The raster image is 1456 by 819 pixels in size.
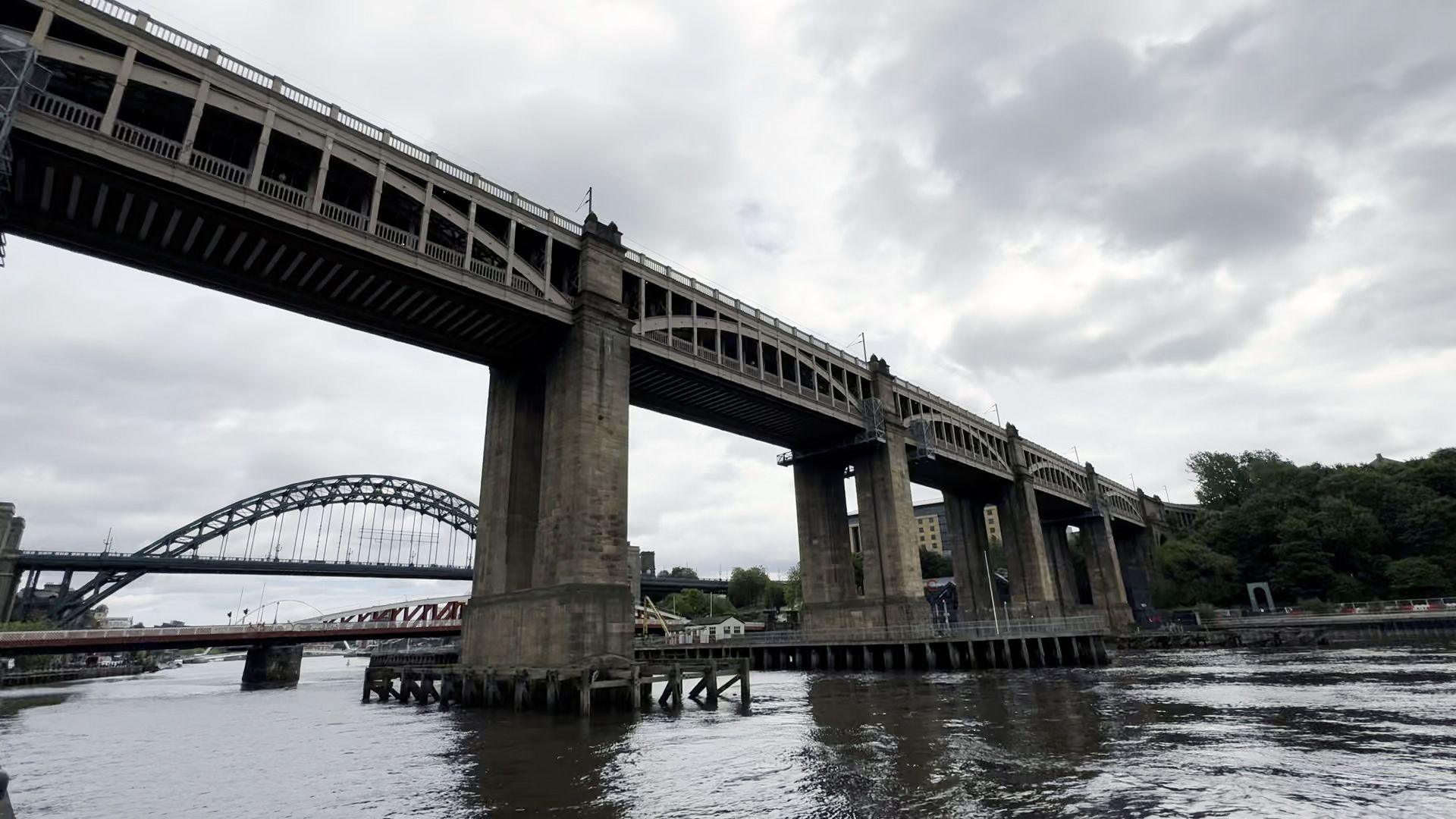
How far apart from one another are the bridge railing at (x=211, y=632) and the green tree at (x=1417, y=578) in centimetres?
10869

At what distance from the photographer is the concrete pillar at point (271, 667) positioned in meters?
72.0

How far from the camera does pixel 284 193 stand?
32438 millimetres

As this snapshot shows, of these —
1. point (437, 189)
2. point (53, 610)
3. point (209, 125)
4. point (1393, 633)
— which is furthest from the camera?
point (53, 610)

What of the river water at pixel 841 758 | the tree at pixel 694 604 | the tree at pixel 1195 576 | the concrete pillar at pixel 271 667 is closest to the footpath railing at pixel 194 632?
the concrete pillar at pixel 271 667

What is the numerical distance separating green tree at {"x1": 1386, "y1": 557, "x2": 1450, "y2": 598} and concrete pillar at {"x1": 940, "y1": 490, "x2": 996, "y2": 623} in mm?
42088

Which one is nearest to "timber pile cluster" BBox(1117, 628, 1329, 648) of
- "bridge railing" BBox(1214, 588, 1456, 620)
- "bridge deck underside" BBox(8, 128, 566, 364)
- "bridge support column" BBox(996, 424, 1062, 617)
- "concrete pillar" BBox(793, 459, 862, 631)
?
"bridge railing" BBox(1214, 588, 1456, 620)

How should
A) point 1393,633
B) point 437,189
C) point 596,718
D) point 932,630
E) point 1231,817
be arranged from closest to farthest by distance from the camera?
point 1231,817 < point 596,718 < point 437,189 < point 932,630 < point 1393,633

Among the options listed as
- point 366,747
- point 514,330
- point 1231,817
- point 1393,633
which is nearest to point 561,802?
point 1231,817

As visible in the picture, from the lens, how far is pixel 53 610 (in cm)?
10269

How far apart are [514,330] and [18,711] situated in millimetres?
39906

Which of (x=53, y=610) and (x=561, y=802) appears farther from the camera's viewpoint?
(x=53, y=610)

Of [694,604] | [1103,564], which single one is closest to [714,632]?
[1103,564]

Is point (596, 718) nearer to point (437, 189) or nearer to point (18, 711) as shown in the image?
point (437, 189)

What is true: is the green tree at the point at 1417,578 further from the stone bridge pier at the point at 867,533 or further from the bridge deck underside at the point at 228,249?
the bridge deck underside at the point at 228,249
